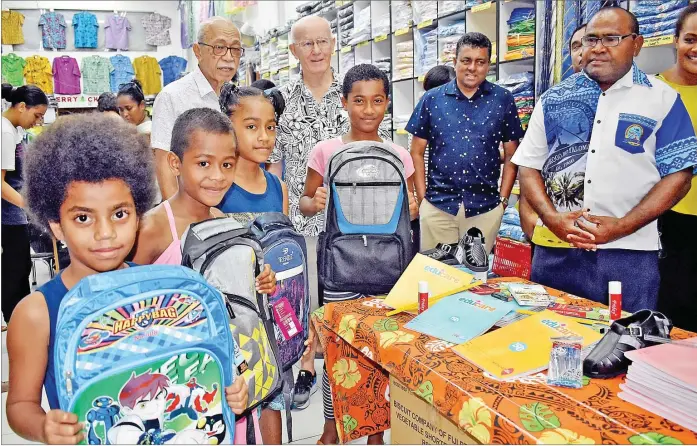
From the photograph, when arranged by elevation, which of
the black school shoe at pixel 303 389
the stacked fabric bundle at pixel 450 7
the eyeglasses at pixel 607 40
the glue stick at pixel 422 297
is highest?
the stacked fabric bundle at pixel 450 7

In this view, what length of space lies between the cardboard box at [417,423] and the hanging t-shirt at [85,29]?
432 inches

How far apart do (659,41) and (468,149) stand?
1146 millimetres

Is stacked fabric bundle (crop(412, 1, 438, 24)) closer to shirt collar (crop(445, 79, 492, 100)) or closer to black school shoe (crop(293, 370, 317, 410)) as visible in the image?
shirt collar (crop(445, 79, 492, 100))

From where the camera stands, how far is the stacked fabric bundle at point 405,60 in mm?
5469

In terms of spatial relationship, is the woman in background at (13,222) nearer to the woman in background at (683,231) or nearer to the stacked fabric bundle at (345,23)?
the stacked fabric bundle at (345,23)

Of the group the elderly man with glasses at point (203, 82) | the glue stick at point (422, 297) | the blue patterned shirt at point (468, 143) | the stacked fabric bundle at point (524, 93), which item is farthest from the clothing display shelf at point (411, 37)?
the glue stick at point (422, 297)

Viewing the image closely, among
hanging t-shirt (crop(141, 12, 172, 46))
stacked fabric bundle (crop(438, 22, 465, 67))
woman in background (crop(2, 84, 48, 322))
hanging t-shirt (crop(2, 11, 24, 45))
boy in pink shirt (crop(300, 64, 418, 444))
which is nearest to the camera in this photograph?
boy in pink shirt (crop(300, 64, 418, 444))

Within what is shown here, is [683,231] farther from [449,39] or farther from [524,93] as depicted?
[449,39]

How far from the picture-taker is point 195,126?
1.73 metres

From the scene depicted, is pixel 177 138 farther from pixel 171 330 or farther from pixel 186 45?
pixel 186 45

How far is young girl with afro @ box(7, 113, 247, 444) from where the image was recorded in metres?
1.15

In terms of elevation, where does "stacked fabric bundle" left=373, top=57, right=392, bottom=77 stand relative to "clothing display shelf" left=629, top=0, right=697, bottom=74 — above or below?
above

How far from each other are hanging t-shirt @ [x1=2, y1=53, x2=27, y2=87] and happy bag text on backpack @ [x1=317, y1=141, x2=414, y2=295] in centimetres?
929

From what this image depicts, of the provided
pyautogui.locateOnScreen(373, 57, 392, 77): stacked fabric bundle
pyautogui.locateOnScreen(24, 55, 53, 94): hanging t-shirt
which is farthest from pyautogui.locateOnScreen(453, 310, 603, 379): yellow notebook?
pyautogui.locateOnScreen(24, 55, 53, 94): hanging t-shirt
